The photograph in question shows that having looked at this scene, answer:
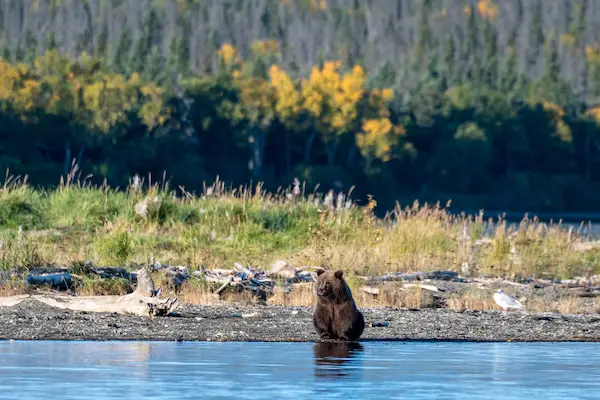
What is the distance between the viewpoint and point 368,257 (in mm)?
24391

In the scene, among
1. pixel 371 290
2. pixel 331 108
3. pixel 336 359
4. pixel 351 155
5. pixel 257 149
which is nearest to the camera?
pixel 336 359

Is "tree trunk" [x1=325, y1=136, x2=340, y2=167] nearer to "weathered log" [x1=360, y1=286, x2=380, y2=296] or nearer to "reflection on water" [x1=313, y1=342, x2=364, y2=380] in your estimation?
"weathered log" [x1=360, y1=286, x2=380, y2=296]

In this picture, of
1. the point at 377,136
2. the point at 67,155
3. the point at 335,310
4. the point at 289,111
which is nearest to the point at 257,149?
the point at 289,111

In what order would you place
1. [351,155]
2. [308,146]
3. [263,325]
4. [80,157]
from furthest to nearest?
1. [351,155]
2. [308,146]
3. [80,157]
4. [263,325]

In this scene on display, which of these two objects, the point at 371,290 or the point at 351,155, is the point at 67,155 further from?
the point at 371,290

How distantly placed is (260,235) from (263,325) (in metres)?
10.2

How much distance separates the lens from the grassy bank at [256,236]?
939 inches

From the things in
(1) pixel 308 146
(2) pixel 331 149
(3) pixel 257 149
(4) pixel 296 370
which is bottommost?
(4) pixel 296 370

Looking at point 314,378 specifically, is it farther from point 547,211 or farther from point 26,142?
point 547,211

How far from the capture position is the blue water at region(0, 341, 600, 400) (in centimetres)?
1171

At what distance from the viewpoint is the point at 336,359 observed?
1395 cm

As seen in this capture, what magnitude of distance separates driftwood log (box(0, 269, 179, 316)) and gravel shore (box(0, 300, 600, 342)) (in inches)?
3.2

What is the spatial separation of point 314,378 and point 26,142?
85.9 meters

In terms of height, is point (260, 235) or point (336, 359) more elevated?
point (260, 235)
